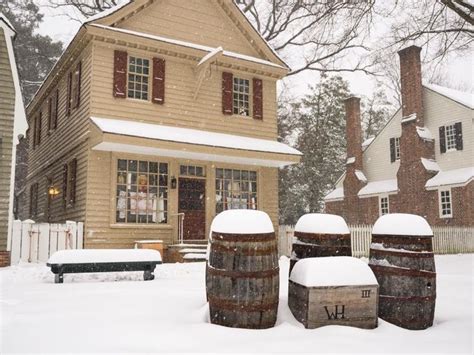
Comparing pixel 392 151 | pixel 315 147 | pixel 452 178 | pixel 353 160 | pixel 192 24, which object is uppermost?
pixel 192 24

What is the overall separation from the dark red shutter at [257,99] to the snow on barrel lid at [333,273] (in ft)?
37.7

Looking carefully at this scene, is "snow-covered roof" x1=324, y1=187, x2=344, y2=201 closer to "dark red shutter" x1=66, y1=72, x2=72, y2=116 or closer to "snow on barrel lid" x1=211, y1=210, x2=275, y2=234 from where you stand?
"dark red shutter" x1=66, y1=72, x2=72, y2=116

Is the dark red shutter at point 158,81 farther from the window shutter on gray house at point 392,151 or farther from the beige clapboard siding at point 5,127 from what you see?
the window shutter on gray house at point 392,151

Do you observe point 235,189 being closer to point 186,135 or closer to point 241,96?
point 186,135

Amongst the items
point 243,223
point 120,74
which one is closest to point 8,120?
point 120,74

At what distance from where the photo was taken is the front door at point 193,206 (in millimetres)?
14250

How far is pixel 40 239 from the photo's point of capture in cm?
1198

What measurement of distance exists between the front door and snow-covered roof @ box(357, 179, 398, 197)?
46.0 ft

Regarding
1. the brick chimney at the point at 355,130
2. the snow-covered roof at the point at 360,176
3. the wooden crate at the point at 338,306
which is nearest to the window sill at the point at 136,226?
the wooden crate at the point at 338,306

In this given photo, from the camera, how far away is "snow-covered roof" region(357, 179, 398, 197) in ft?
82.3

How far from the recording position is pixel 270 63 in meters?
16.2

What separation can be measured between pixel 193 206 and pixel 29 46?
22603mm

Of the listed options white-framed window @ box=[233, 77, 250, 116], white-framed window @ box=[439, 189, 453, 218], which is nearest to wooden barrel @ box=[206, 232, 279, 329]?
white-framed window @ box=[233, 77, 250, 116]

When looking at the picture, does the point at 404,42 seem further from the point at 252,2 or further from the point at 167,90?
the point at 252,2
